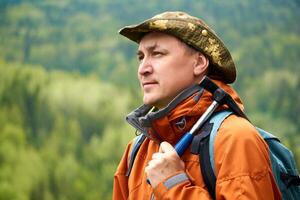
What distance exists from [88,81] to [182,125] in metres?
7.96

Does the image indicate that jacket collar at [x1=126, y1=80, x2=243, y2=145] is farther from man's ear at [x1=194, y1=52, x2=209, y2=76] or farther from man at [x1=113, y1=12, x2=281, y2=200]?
man's ear at [x1=194, y1=52, x2=209, y2=76]

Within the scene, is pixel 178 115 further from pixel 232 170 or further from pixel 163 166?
pixel 232 170

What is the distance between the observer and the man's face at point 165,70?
2.20m

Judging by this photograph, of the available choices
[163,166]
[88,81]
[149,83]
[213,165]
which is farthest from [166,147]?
[88,81]

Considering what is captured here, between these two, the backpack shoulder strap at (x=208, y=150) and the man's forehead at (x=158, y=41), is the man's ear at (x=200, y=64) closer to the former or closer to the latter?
the man's forehead at (x=158, y=41)

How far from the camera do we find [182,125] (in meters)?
2.06

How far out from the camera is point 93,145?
374 inches

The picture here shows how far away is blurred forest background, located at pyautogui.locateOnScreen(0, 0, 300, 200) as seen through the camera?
30.5 ft

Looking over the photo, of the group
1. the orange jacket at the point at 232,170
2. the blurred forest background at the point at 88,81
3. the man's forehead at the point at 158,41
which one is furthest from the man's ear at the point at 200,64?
the blurred forest background at the point at 88,81

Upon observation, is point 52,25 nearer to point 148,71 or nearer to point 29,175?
point 29,175

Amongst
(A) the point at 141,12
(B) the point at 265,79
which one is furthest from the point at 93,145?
(B) the point at 265,79

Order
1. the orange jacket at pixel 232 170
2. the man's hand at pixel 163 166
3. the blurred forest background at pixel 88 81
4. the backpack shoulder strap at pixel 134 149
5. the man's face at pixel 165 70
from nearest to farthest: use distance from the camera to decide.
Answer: the orange jacket at pixel 232 170
the man's hand at pixel 163 166
the man's face at pixel 165 70
the backpack shoulder strap at pixel 134 149
the blurred forest background at pixel 88 81

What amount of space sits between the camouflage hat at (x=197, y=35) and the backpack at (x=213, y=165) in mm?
269

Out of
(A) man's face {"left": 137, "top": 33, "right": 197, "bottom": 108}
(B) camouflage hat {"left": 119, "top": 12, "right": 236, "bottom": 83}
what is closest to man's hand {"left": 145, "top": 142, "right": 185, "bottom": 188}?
(A) man's face {"left": 137, "top": 33, "right": 197, "bottom": 108}
